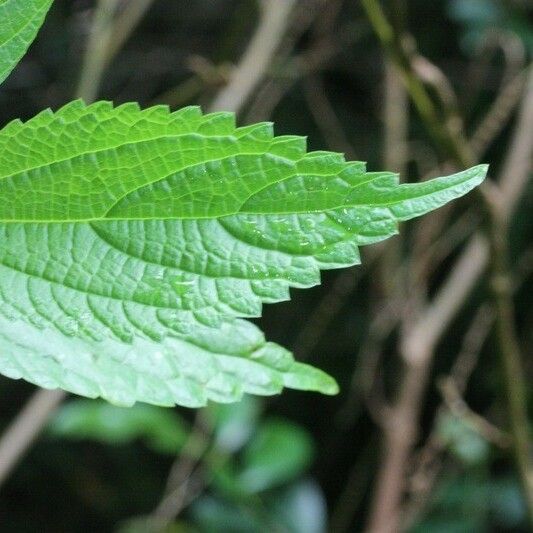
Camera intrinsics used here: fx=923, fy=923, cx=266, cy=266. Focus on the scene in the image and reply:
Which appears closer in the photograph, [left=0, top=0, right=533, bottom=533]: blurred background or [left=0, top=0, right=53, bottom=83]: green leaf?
[left=0, top=0, right=53, bottom=83]: green leaf

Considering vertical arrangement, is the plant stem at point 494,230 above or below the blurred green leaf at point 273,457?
above

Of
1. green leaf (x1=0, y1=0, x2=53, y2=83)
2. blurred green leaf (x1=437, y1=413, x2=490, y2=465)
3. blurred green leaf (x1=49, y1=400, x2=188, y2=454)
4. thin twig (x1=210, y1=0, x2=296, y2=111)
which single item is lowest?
blurred green leaf (x1=437, y1=413, x2=490, y2=465)

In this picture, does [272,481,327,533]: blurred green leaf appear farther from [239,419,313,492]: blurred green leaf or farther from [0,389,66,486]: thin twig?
[0,389,66,486]: thin twig

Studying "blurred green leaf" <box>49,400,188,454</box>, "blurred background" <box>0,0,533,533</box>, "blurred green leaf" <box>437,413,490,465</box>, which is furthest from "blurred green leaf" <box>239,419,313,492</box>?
"blurred green leaf" <box>437,413,490,465</box>

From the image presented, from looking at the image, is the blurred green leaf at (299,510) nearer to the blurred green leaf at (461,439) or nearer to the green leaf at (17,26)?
the blurred green leaf at (461,439)

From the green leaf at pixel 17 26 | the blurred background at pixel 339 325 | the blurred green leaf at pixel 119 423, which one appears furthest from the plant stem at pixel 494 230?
the blurred green leaf at pixel 119 423

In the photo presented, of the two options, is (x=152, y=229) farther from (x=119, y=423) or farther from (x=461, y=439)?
(x=461, y=439)

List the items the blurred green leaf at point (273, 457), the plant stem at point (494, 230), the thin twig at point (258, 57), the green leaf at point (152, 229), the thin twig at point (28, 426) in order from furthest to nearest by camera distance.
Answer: the blurred green leaf at point (273, 457)
the thin twig at point (258, 57)
the thin twig at point (28, 426)
the plant stem at point (494, 230)
the green leaf at point (152, 229)
